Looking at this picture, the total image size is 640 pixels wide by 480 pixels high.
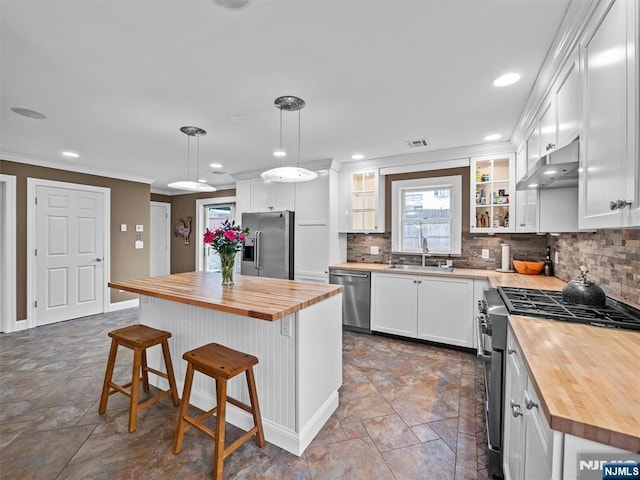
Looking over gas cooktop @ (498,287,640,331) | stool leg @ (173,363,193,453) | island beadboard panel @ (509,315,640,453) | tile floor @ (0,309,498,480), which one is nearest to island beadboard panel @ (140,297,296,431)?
tile floor @ (0,309,498,480)

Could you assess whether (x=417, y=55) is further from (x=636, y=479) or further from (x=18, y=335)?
(x=18, y=335)

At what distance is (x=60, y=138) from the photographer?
3.35 meters

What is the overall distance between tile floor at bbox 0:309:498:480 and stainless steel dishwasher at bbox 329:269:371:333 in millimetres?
849

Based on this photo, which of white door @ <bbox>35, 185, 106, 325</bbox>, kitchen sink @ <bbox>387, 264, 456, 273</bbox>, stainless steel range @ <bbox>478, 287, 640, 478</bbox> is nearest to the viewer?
stainless steel range @ <bbox>478, 287, 640, 478</bbox>

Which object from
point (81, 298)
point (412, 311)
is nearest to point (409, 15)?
point (412, 311)

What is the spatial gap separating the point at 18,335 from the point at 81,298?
918 millimetres

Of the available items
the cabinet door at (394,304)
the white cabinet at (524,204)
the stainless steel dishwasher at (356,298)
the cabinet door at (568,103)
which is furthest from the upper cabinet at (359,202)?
the cabinet door at (568,103)

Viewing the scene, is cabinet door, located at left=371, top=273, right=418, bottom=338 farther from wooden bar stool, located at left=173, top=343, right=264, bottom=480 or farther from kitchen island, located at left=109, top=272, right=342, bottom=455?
wooden bar stool, located at left=173, top=343, right=264, bottom=480

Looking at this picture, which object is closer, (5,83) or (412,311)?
(5,83)

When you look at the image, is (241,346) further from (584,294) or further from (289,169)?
(584,294)

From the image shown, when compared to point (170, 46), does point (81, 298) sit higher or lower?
lower

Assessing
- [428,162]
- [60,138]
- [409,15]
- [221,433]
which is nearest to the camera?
[409,15]

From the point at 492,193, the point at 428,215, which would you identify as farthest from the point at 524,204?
the point at 428,215

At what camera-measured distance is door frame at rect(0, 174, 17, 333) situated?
3975 millimetres
